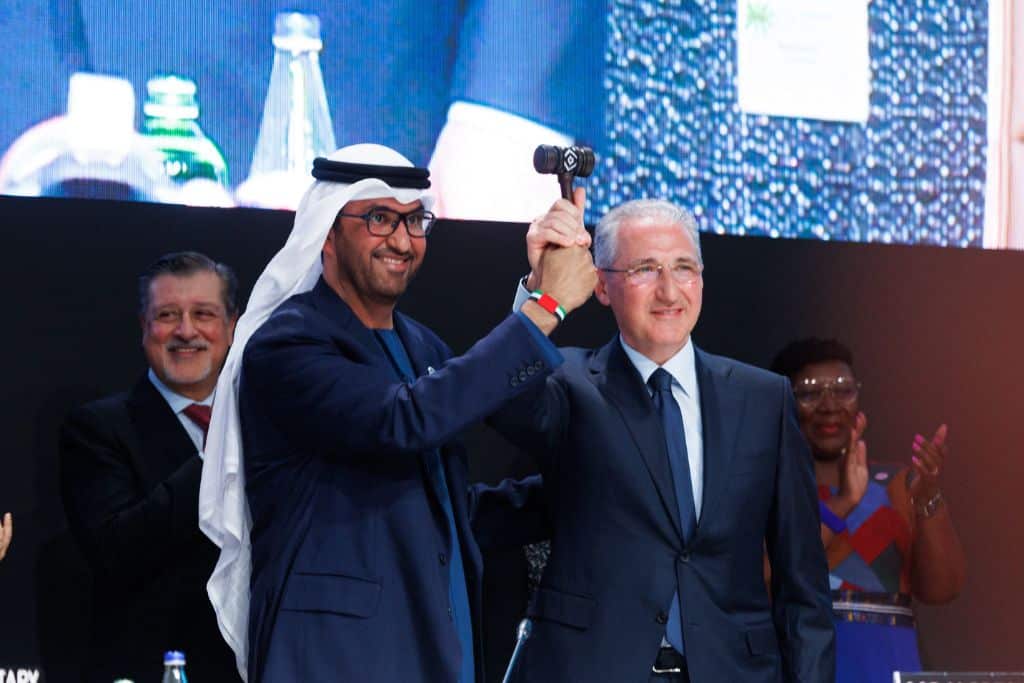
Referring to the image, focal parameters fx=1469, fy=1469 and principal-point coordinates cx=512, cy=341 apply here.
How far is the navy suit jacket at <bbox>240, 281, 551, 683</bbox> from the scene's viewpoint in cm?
275

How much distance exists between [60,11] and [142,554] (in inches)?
68.1

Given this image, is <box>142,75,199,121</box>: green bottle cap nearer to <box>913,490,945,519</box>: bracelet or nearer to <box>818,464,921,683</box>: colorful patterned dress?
<box>818,464,921,683</box>: colorful patterned dress

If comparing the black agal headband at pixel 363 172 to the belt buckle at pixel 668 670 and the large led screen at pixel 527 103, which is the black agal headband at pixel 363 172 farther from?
the large led screen at pixel 527 103

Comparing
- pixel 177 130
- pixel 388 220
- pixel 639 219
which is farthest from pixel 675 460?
pixel 177 130

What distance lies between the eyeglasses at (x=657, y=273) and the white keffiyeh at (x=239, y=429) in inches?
21.3

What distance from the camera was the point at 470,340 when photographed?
15.0 ft

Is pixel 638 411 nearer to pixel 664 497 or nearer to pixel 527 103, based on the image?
pixel 664 497

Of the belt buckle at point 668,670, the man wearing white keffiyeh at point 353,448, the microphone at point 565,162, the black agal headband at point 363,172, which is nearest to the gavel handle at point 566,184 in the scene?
the microphone at point 565,162

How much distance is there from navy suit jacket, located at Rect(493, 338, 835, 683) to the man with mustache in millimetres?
1078

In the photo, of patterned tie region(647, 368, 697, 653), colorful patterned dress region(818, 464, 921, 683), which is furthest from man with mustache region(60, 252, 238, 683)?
colorful patterned dress region(818, 464, 921, 683)

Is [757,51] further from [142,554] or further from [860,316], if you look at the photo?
[142,554]

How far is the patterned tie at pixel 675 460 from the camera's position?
304 centimetres

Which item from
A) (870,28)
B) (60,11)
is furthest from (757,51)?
(60,11)

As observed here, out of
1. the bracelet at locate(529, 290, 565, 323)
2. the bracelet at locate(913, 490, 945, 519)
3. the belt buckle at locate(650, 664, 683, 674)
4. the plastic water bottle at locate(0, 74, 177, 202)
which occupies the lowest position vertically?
the belt buckle at locate(650, 664, 683, 674)
